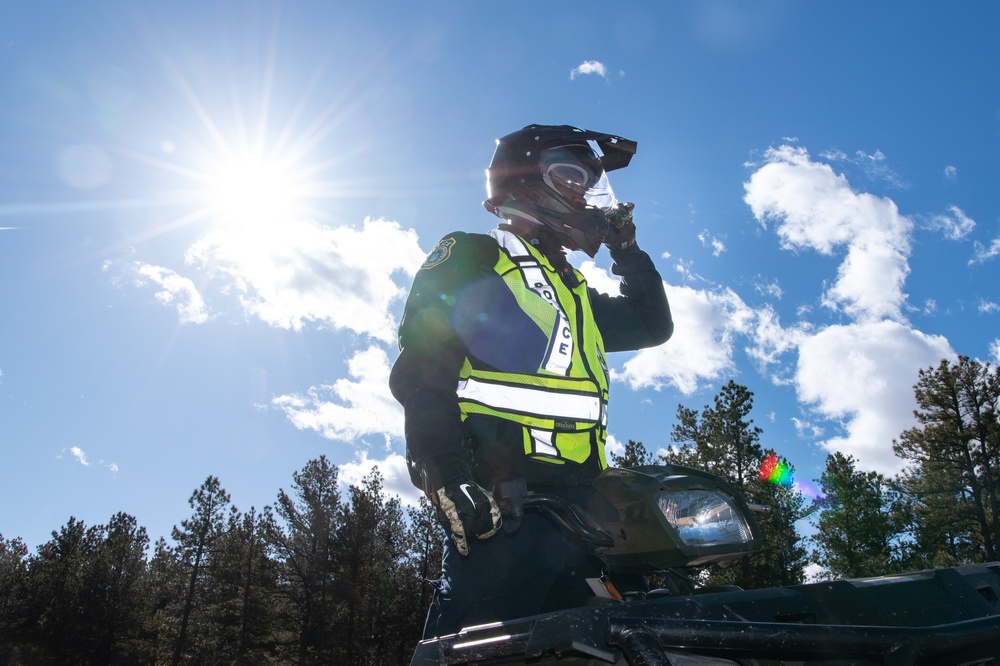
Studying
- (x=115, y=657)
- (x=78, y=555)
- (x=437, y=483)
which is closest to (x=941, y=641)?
(x=437, y=483)

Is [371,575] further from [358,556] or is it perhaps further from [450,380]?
[450,380]

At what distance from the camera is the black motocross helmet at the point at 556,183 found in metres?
3.31

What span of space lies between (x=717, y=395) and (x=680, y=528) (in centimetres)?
4145

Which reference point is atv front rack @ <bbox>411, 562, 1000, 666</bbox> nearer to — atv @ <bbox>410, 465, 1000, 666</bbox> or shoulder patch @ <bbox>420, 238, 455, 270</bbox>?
atv @ <bbox>410, 465, 1000, 666</bbox>

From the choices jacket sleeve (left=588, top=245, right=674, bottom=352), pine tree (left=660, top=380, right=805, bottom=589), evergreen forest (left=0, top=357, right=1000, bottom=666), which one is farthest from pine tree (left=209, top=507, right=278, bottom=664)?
jacket sleeve (left=588, top=245, right=674, bottom=352)

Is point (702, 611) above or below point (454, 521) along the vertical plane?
below

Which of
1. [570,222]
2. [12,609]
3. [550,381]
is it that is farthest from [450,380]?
[12,609]

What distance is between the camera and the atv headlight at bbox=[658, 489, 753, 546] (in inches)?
81.8

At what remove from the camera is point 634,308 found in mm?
3699

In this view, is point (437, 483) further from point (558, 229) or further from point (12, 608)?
point (12, 608)

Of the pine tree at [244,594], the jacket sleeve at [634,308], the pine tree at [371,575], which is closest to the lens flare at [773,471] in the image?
the pine tree at [371,575]

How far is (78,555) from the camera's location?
5006 centimetres

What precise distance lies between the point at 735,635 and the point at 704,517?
0.86m

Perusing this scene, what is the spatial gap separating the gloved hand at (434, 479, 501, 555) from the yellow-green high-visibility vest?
39cm
